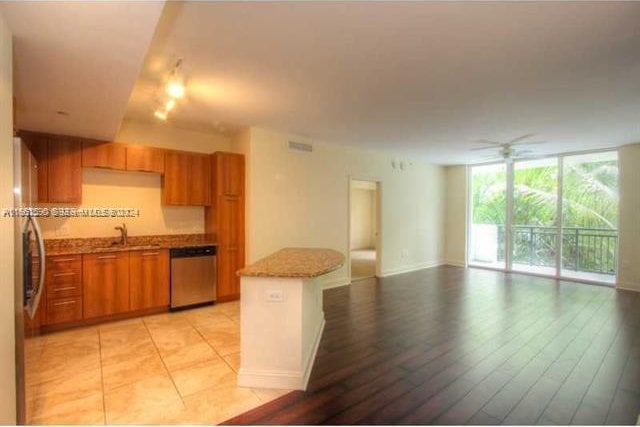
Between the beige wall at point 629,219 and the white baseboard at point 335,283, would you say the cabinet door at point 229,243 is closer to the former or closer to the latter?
the white baseboard at point 335,283

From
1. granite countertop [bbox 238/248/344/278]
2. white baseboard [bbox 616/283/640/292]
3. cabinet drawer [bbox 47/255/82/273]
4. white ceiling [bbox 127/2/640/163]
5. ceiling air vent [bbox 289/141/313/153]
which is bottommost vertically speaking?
white baseboard [bbox 616/283/640/292]

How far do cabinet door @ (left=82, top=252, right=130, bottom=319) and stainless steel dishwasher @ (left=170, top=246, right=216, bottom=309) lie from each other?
0.55 meters

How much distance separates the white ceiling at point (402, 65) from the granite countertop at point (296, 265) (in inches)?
65.3

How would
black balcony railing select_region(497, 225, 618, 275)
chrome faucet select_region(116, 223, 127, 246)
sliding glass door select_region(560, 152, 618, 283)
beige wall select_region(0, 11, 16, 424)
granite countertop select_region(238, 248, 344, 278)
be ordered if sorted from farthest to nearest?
black balcony railing select_region(497, 225, 618, 275) < sliding glass door select_region(560, 152, 618, 283) < chrome faucet select_region(116, 223, 127, 246) < granite countertop select_region(238, 248, 344, 278) < beige wall select_region(0, 11, 16, 424)

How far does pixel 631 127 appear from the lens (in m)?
4.30

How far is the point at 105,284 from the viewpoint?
3619 mm

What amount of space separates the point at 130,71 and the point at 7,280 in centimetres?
150

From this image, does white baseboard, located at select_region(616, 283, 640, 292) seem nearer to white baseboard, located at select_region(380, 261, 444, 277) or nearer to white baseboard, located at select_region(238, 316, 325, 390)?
white baseboard, located at select_region(380, 261, 444, 277)

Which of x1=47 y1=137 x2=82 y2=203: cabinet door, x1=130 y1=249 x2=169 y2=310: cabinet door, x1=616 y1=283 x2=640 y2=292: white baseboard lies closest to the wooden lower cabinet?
x1=130 y1=249 x2=169 y2=310: cabinet door

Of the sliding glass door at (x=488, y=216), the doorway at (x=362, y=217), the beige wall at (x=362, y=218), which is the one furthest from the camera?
the beige wall at (x=362, y=218)

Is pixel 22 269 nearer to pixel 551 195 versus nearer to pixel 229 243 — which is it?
pixel 229 243

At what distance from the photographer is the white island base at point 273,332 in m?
2.37

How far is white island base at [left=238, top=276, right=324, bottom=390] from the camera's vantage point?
237 centimetres

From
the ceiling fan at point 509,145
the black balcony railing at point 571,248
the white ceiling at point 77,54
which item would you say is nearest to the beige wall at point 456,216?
the black balcony railing at point 571,248
